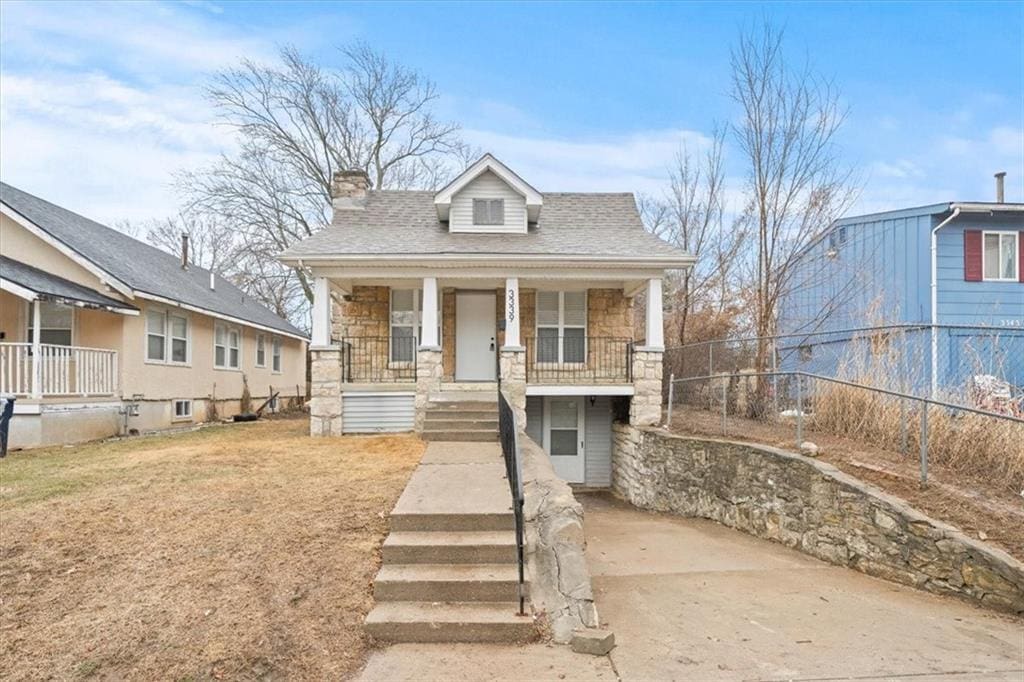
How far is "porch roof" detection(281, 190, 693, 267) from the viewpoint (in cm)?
1098

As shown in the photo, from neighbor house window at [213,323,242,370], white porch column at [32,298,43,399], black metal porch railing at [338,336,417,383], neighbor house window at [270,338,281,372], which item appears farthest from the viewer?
neighbor house window at [270,338,281,372]

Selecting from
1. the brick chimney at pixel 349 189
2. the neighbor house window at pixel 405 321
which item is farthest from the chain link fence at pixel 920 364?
the brick chimney at pixel 349 189

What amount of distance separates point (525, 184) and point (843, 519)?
876cm

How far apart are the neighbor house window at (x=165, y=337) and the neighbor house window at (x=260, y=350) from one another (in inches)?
189

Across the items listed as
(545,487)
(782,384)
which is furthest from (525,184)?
(545,487)

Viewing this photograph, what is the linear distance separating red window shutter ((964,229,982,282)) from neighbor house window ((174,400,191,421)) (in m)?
19.5

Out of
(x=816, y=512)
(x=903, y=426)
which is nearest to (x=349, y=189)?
(x=816, y=512)

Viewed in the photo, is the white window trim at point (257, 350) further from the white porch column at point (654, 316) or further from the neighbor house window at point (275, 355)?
the white porch column at point (654, 316)

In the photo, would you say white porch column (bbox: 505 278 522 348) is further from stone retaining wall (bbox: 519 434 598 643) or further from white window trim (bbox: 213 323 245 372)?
white window trim (bbox: 213 323 245 372)

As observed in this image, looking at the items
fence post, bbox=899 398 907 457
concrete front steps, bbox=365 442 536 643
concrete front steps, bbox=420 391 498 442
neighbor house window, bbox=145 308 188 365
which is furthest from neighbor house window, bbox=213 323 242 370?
fence post, bbox=899 398 907 457

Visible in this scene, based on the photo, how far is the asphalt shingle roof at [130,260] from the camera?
12.4 meters

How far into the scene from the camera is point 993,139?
14.6 m

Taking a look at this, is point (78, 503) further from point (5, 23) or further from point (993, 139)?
point (993, 139)

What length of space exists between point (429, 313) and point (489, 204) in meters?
3.20
